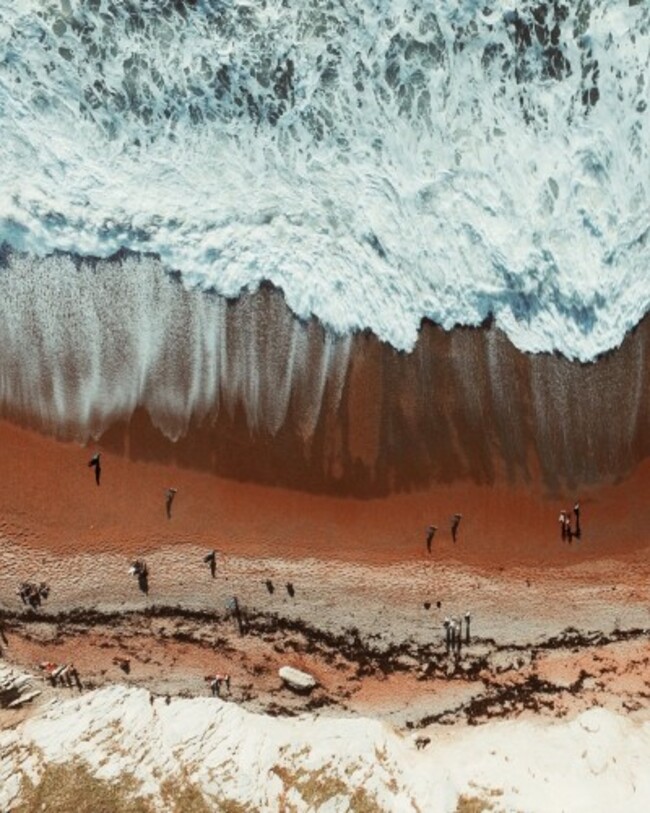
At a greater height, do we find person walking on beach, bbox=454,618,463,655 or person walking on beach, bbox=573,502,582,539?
person walking on beach, bbox=573,502,582,539

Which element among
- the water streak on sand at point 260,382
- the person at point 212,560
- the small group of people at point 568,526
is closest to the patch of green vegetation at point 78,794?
the person at point 212,560

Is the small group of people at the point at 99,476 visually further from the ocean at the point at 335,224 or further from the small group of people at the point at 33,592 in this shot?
the small group of people at the point at 33,592

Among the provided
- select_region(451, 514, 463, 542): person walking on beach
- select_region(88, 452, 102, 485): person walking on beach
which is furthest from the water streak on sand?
select_region(451, 514, 463, 542): person walking on beach

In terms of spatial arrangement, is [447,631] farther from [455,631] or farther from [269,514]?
[269,514]

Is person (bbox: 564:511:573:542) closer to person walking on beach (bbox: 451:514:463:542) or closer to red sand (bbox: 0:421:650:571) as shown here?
red sand (bbox: 0:421:650:571)

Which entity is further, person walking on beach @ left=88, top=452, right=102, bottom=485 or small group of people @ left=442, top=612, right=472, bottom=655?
small group of people @ left=442, top=612, right=472, bottom=655

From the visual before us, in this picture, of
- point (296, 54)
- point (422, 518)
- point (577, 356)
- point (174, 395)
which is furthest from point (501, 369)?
point (296, 54)
